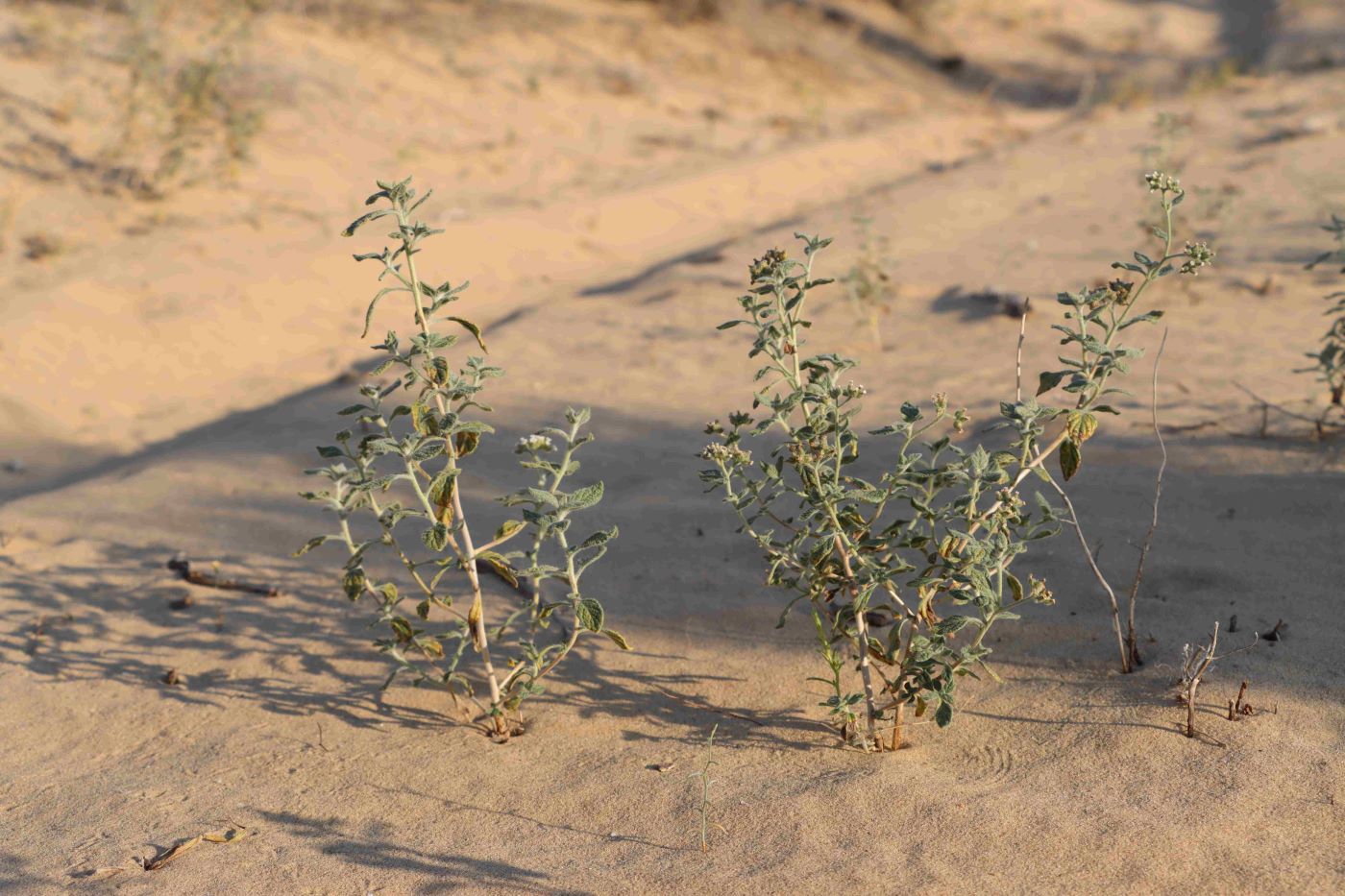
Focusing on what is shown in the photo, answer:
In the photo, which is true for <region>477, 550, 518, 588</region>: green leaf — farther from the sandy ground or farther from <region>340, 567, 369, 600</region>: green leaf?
the sandy ground

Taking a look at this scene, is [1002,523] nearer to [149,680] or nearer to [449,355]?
[149,680]

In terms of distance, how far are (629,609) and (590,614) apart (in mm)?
873

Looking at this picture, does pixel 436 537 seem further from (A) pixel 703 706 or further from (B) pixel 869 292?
(B) pixel 869 292

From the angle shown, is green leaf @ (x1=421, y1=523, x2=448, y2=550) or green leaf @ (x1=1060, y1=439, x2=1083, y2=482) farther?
green leaf @ (x1=421, y1=523, x2=448, y2=550)

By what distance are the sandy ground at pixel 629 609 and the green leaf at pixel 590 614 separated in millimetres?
361

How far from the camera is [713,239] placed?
8.84 meters

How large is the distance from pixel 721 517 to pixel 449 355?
2.59 m

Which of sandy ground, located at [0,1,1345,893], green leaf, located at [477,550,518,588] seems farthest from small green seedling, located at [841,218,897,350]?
green leaf, located at [477,550,518,588]

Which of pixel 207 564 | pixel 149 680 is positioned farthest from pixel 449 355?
pixel 149 680

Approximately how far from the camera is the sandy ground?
2285mm

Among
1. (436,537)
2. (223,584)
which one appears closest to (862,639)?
(436,537)

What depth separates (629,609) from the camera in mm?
3334

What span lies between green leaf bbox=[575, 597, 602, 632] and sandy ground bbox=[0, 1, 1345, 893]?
1.19 feet

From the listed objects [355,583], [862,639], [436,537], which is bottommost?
[862,639]
